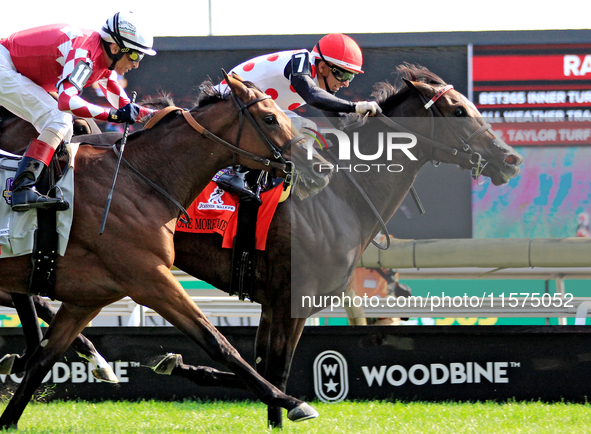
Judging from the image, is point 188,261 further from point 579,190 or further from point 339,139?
point 579,190

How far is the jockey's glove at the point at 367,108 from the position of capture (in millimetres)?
4684

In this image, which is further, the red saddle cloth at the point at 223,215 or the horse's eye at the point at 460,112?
the horse's eye at the point at 460,112

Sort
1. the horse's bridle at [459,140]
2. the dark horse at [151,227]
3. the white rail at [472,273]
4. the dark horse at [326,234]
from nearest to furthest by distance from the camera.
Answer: the dark horse at [151,227] → the dark horse at [326,234] → the horse's bridle at [459,140] → the white rail at [472,273]

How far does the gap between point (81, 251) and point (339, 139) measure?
1.83 metres

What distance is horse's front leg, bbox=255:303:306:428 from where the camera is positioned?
4.55 m

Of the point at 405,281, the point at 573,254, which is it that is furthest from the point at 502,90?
the point at 573,254

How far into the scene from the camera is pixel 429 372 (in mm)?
5633

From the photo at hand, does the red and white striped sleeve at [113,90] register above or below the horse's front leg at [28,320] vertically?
above

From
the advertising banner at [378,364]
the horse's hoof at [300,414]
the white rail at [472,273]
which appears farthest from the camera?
the white rail at [472,273]

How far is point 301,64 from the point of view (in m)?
4.75

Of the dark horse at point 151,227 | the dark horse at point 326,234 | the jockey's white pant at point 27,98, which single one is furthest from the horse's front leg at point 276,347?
the jockey's white pant at point 27,98

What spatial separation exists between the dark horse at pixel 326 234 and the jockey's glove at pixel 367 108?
21 centimetres

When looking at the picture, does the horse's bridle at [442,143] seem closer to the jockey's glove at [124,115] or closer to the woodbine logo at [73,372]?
the jockey's glove at [124,115]

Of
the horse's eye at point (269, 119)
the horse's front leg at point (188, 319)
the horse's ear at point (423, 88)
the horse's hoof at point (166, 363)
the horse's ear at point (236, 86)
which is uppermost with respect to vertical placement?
the horse's ear at point (423, 88)
